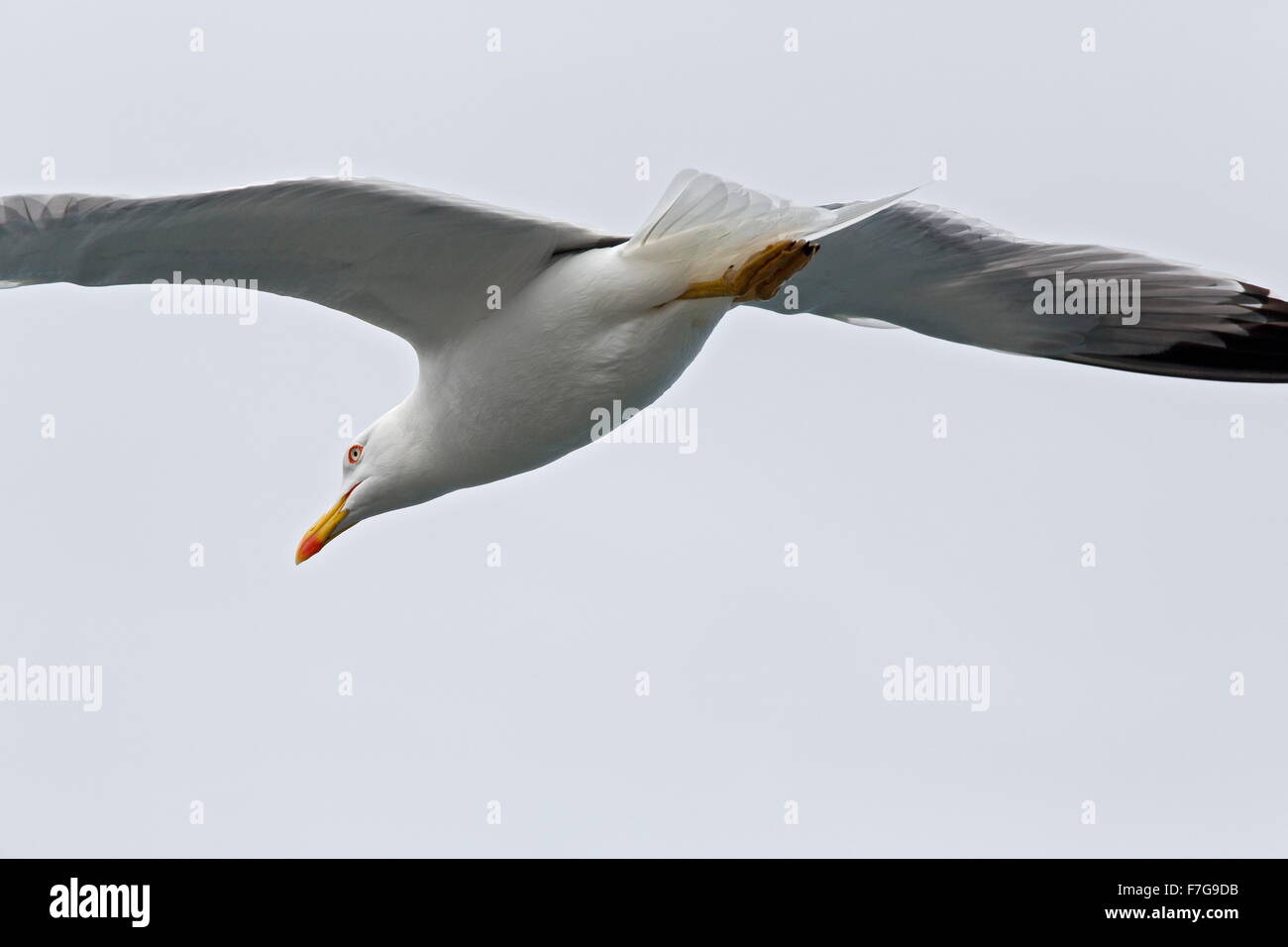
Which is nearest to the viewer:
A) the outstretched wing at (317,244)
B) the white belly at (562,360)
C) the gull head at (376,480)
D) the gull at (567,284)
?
the outstretched wing at (317,244)

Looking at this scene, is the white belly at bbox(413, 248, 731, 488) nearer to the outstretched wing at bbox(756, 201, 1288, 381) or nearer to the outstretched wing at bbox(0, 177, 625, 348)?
the outstretched wing at bbox(0, 177, 625, 348)

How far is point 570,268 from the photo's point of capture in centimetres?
633

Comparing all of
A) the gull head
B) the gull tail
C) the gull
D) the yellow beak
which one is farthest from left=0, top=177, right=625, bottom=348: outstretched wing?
the yellow beak

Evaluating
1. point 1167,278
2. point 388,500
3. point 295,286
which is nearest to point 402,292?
point 295,286

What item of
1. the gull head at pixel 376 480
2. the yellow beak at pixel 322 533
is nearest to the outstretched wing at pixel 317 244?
the gull head at pixel 376 480

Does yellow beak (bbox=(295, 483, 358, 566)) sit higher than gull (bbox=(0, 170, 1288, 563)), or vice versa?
gull (bbox=(0, 170, 1288, 563))

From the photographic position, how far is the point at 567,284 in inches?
248

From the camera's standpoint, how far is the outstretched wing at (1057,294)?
7.23 metres

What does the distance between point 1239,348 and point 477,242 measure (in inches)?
121

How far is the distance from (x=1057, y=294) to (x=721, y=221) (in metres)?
1.86

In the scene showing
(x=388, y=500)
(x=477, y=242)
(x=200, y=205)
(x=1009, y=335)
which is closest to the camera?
(x=200, y=205)

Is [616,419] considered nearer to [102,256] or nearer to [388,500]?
[388,500]

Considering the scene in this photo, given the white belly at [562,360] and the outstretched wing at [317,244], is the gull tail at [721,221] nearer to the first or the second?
the white belly at [562,360]

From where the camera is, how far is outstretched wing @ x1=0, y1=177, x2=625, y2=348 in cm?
590
